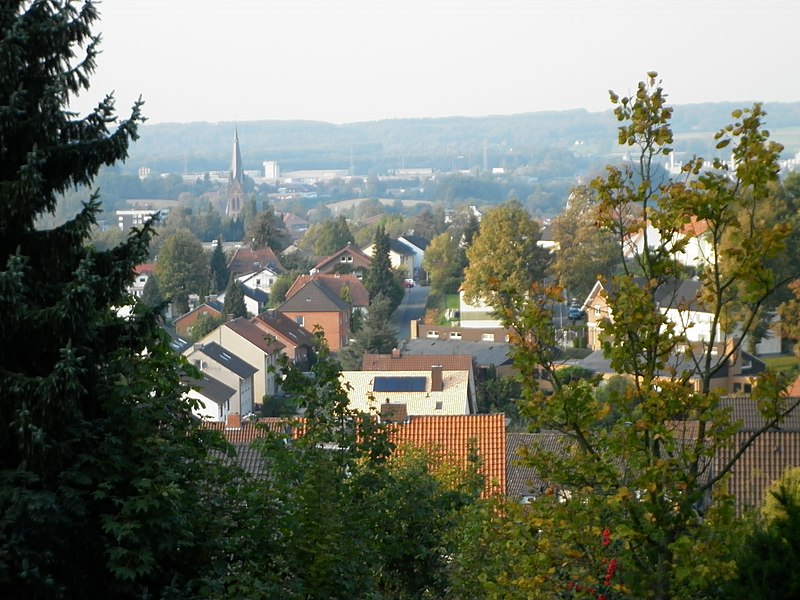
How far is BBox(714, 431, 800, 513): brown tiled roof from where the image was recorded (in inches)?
635

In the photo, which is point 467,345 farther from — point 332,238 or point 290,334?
point 332,238

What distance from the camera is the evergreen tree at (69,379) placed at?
5.64 m

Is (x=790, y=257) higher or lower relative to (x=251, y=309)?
higher

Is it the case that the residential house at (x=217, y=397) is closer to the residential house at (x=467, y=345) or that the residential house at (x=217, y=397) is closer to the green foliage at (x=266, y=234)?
the residential house at (x=467, y=345)

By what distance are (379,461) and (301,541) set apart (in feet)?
5.87

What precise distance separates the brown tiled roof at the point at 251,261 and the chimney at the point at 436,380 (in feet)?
151

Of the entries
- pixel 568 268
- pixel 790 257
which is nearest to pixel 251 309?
pixel 568 268

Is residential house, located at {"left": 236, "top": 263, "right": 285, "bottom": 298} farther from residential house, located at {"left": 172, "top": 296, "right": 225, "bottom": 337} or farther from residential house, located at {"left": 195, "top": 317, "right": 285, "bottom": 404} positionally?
residential house, located at {"left": 195, "top": 317, "right": 285, "bottom": 404}

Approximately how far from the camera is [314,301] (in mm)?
56531

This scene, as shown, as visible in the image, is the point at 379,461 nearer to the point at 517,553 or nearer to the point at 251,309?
the point at 517,553

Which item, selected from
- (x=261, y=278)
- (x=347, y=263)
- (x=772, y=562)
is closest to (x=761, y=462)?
(x=772, y=562)

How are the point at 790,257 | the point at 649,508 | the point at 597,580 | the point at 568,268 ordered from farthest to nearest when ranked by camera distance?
the point at 568,268 < the point at 790,257 < the point at 597,580 < the point at 649,508

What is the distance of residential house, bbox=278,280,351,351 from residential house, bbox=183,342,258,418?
11.8m

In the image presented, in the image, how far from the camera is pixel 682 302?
6297 mm
